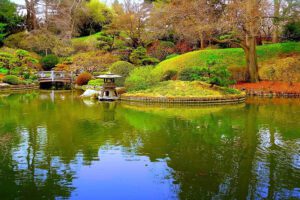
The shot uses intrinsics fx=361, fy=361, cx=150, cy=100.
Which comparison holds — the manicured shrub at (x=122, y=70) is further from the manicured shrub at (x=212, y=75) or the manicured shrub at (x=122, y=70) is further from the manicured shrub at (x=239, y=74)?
the manicured shrub at (x=239, y=74)

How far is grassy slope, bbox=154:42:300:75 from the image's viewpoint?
2331cm

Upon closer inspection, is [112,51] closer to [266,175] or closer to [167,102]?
[167,102]

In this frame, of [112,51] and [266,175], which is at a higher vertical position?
[112,51]

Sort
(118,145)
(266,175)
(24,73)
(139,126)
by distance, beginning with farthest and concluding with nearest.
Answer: (24,73) → (139,126) → (118,145) → (266,175)

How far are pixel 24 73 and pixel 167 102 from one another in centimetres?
1557

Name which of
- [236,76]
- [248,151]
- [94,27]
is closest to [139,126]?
[248,151]

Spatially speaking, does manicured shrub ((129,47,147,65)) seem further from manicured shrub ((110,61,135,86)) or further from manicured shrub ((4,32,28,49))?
manicured shrub ((4,32,28,49))

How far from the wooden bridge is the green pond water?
14.4 metres

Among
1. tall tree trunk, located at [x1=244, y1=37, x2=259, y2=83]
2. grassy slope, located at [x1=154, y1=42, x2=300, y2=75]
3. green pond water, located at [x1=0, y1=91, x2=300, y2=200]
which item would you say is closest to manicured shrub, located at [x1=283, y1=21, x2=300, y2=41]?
grassy slope, located at [x1=154, y1=42, x2=300, y2=75]

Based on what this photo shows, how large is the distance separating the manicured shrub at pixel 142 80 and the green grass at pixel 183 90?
1.55 ft

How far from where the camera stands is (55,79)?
27.8 m

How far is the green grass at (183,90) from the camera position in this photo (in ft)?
56.6

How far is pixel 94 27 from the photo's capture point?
44.4 meters

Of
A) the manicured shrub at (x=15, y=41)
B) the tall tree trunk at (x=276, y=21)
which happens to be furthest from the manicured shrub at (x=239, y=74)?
the manicured shrub at (x=15, y=41)
